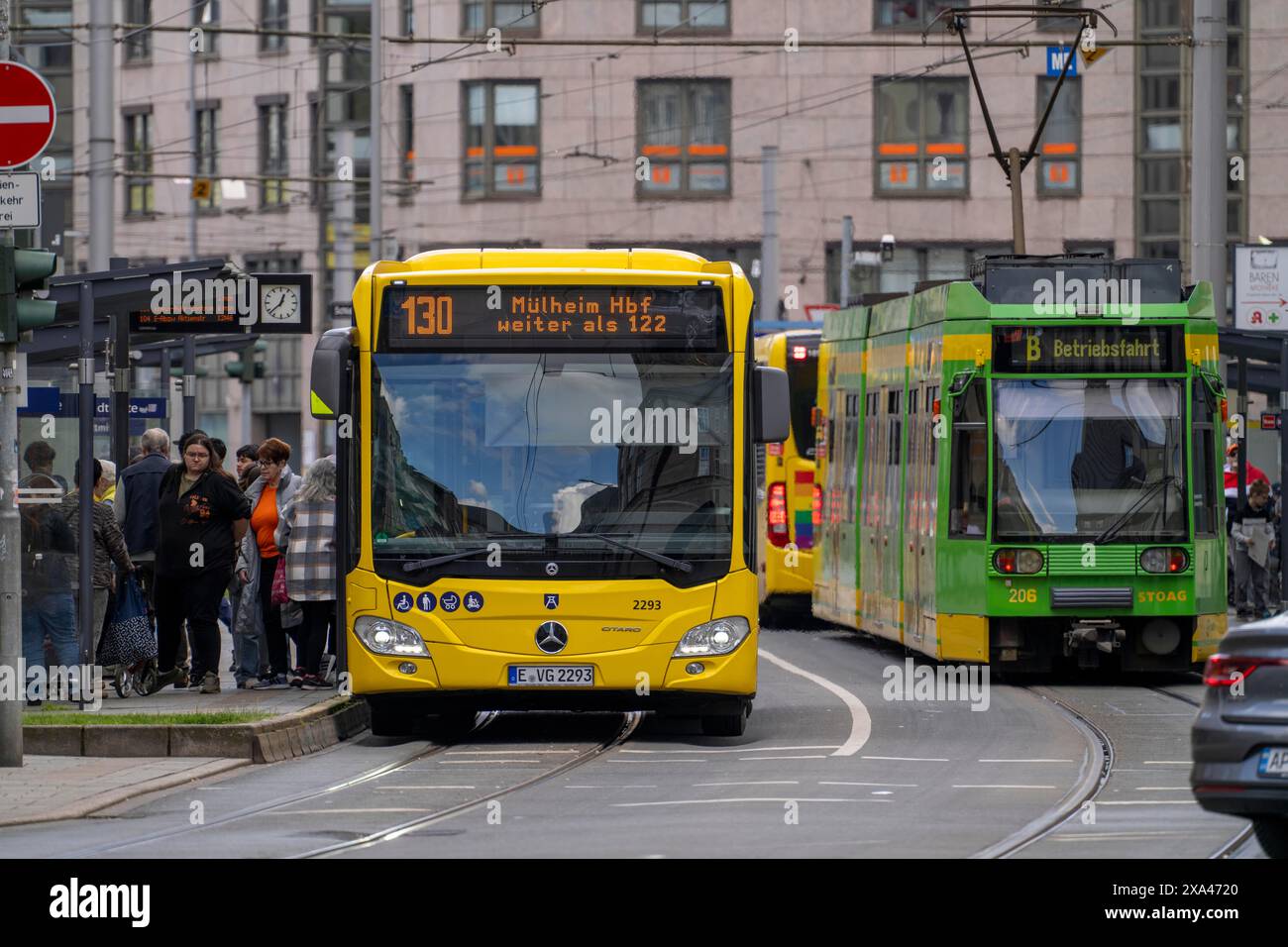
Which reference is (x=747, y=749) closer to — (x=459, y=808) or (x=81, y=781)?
(x=459, y=808)

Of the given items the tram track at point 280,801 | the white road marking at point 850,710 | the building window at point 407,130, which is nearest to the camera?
the tram track at point 280,801

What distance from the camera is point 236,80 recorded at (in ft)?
203

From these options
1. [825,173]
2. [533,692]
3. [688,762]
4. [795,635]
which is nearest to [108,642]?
[533,692]

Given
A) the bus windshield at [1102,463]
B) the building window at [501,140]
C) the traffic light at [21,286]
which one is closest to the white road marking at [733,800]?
the traffic light at [21,286]

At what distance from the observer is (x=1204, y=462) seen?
20.8m

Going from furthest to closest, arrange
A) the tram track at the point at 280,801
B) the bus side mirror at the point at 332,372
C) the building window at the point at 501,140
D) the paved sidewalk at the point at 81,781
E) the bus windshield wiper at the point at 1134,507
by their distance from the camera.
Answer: the building window at the point at 501,140 < the bus windshield wiper at the point at 1134,507 < the bus side mirror at the point at 332,372 < the paved sidewalk at the point at 81,781 < the tram track at the point at 280,801

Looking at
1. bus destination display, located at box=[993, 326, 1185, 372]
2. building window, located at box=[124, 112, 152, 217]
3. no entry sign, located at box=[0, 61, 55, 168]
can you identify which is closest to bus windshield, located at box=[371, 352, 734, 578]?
no entry sign, located at box=[0, 61, 55, 168]

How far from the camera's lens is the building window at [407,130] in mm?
57531

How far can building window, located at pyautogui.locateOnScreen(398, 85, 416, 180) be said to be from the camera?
57.5m

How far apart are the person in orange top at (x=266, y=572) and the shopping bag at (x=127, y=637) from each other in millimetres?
1046

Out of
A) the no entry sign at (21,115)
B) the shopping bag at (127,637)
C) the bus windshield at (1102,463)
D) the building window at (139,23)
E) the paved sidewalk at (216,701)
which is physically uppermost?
the building window at (139,23)

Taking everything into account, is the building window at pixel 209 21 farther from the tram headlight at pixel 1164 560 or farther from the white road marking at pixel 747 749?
the white road marking at pixel 747 749
